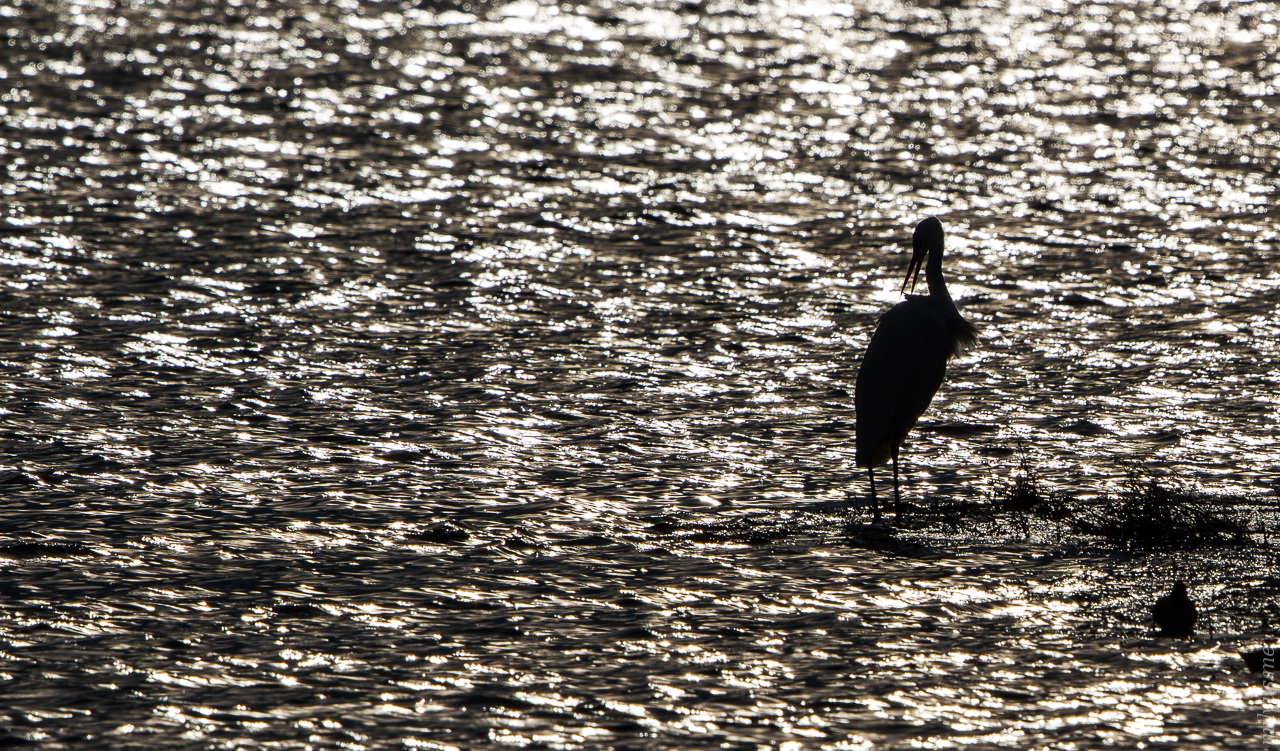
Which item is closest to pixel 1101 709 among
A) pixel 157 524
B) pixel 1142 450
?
pixel 1142 450

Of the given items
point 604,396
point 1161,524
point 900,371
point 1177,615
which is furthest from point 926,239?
point 1177,615

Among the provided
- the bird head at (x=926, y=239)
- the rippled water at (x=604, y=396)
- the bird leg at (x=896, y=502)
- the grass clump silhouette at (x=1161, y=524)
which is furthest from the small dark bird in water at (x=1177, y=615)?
the bird head at (x=926, y=239)

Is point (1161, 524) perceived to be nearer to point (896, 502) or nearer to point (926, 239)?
point (896, 502)

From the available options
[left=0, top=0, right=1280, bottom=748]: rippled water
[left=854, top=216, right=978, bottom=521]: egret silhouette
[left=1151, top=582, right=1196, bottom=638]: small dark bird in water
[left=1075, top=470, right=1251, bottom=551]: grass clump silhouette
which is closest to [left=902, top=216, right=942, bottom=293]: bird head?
[left=854, top=216, right=978, bottom=521]: egret silhouette

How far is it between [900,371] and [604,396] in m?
2.24

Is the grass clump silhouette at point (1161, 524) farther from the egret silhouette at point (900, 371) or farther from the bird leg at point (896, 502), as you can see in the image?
the egret silhouette at point (900, 371)

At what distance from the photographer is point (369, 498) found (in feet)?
26.8

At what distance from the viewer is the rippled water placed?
6090 mm

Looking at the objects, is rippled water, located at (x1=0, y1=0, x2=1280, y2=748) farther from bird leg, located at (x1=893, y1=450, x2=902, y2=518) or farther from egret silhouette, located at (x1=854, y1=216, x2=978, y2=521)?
egret silhouette, located at (x1=854, y1=216, x2=978, y2=521)

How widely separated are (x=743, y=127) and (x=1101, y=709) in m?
12.7

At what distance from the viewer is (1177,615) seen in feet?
21.0

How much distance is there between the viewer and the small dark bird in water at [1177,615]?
251 inches

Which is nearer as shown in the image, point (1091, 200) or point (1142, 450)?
point (1142, 450)

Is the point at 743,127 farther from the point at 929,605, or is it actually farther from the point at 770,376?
the point at 929,605
